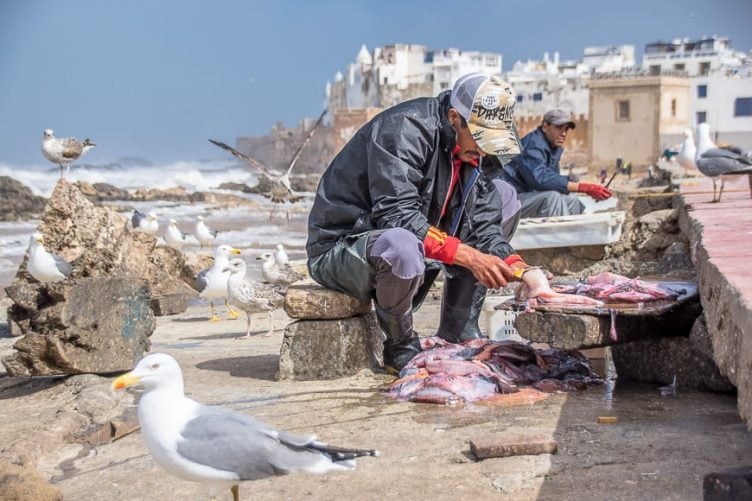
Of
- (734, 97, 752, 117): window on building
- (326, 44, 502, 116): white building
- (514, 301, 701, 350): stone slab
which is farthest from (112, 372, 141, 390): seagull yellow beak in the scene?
(326, 44, 502, 116): white building

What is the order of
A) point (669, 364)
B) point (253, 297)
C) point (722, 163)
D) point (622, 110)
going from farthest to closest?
point (622, 110) < point (722, 163) < point (253, 297) < point (669, 364)

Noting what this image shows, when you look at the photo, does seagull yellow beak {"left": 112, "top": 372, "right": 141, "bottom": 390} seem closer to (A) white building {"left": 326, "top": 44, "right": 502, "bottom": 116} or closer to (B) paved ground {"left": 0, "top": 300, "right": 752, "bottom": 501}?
(B) paved ground {"left": 0, "top": 300, "right": 752, "bottom": 501}

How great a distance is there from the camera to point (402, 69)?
9688 cm

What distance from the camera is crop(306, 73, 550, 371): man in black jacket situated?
5125 millimetres

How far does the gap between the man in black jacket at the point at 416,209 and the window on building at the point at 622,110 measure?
48915 millimetres

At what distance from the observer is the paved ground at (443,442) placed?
11.9 feet

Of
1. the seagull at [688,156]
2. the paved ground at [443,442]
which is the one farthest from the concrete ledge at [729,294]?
the seagull at [688,156]

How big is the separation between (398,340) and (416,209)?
2.65ft

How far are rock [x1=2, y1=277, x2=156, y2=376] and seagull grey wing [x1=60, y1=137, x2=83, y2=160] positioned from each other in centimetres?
1048

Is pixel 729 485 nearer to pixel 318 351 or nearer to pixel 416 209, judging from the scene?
pixel 416 209

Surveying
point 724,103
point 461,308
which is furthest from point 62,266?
point 724,103

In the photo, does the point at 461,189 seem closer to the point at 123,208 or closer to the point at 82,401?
the point at 82,401

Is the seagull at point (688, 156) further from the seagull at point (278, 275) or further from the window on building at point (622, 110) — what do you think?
the window on building at point (622, 110)

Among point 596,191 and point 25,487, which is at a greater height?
point 596,191
